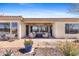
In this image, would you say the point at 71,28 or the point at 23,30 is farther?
the point at 71,28

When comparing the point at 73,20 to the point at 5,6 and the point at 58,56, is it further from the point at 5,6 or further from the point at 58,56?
the point at 5,6

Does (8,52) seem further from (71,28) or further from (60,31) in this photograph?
(71,28)

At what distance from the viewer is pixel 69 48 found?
9.76 m

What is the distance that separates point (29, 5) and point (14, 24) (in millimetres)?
742

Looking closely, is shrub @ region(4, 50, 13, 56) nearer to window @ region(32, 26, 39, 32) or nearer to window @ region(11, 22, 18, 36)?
window @ region(11, 22, 18, 36)

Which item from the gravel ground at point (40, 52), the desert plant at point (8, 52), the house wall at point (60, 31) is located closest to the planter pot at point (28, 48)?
the gravel ground at point (40, 52)

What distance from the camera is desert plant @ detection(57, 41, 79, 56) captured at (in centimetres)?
976

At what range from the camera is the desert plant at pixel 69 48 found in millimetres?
9758

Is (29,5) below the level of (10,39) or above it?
above

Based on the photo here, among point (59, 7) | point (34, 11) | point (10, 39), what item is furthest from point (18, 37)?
point (59, 7)

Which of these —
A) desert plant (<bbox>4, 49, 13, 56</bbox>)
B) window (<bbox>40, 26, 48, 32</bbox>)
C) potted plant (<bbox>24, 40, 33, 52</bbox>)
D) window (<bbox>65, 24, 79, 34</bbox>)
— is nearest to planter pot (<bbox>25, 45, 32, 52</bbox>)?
potted plant (<bbox>24, 40, 33, 52</bbox>)

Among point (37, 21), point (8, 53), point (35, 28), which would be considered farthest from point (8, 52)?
point (37, 21)

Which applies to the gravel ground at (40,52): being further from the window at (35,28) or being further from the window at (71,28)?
the window at (71,28)

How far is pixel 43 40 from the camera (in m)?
9.87
